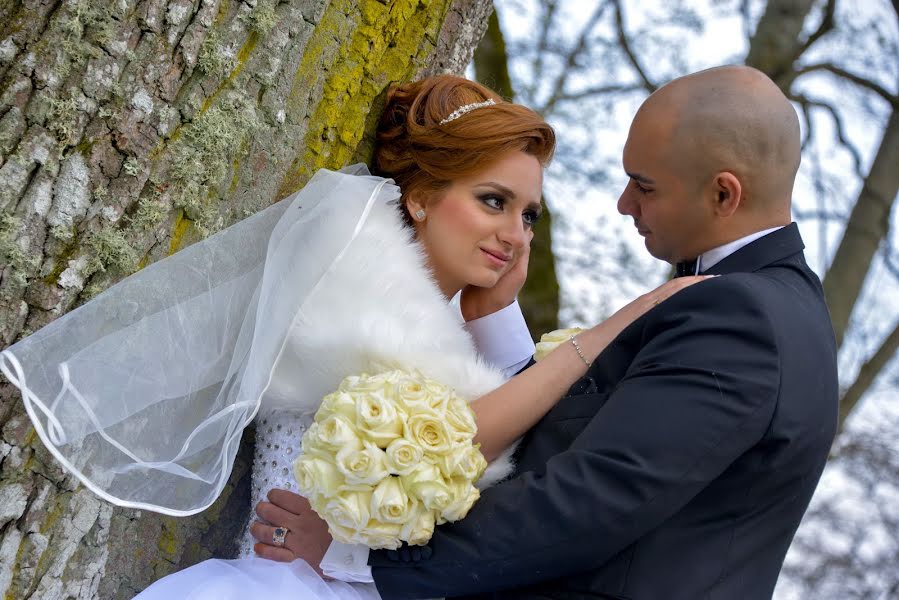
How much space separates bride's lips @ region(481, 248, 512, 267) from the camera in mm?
3746

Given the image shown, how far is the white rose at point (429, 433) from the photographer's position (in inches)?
103

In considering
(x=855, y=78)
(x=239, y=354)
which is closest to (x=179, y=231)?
(x=239, y=354)

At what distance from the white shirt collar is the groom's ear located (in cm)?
9

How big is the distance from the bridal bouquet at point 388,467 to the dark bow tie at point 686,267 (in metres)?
0.98

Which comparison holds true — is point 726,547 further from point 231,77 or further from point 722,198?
point 231,77

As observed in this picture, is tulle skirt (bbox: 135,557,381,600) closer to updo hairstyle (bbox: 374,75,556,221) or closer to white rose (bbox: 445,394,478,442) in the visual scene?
white rose (bbox: 445,394,478,442)

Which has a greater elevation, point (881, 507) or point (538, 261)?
point (538, 261)

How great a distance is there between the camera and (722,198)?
311cm

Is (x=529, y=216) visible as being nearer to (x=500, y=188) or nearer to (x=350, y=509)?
(x=500, y=188)

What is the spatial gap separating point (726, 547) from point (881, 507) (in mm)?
7863

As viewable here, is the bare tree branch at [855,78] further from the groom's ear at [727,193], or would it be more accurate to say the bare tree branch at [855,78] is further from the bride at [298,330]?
the groom's ear at [727,193]

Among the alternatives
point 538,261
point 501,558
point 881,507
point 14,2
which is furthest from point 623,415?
point 881,507

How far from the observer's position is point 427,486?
2.60m

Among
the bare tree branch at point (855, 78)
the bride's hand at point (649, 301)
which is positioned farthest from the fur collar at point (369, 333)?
the bare tree branch at point (855, 78)
